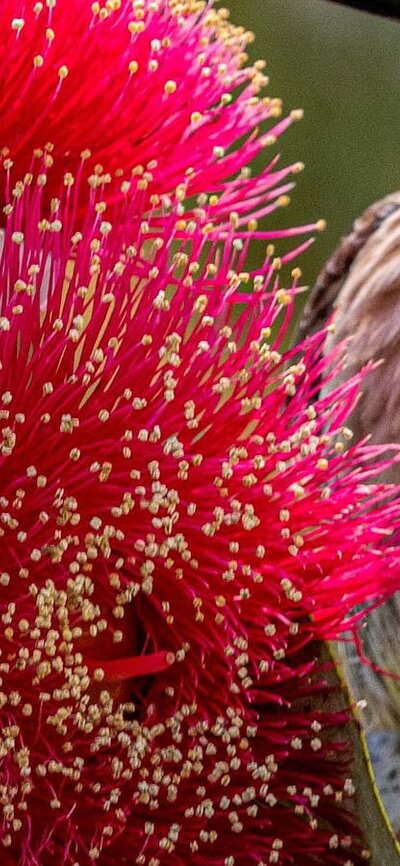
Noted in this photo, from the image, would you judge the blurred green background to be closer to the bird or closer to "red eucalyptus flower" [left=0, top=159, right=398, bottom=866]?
the bird

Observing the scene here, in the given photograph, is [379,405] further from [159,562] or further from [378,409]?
[159,562]

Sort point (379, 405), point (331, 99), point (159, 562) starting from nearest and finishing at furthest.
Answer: point (159, 562) → point (379, 405) → point (331, 99)

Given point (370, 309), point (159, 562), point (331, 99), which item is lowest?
point (159, 562)

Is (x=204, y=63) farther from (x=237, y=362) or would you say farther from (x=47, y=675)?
(x=47, y=675)

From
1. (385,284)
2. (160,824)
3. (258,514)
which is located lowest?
(160,824)

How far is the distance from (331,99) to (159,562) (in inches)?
16.8

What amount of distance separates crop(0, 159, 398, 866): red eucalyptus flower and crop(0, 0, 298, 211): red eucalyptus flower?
3 cm

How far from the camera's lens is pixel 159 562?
46cm

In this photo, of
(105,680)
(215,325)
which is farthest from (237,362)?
(105,680)

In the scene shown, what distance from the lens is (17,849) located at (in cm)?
45

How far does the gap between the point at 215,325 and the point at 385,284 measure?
0.17 meters

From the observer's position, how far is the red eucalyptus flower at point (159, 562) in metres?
0.44

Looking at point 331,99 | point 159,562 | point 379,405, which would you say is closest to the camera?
point 159,562

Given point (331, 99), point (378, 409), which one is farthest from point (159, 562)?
point (331, 99)
